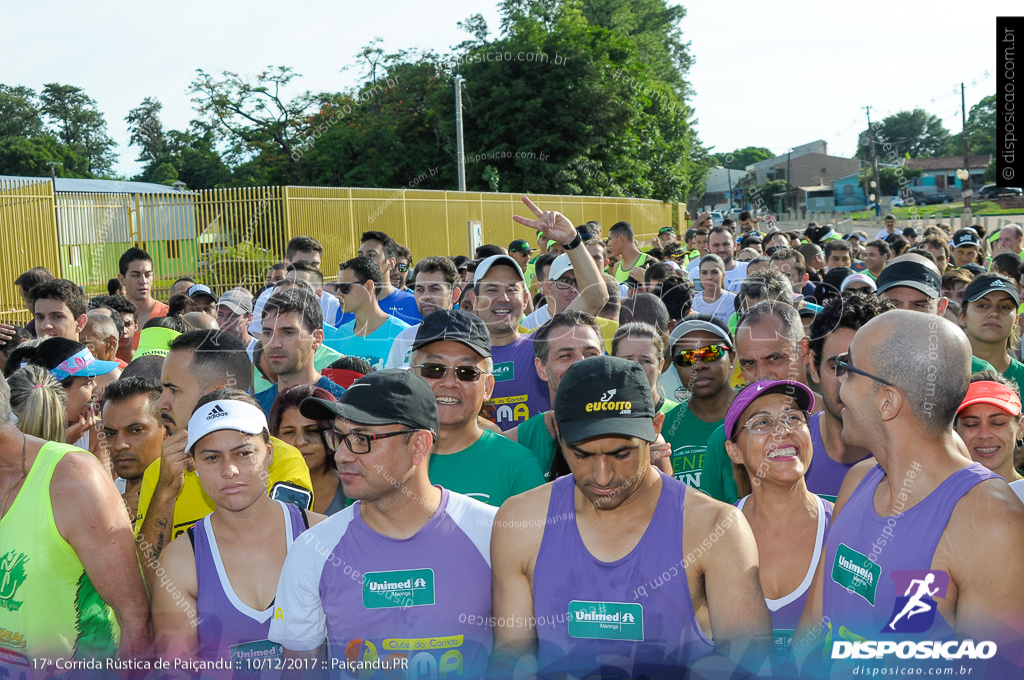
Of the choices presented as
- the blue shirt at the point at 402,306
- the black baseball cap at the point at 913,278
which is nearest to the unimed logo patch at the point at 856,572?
the black baseball cap at the point at 913,278

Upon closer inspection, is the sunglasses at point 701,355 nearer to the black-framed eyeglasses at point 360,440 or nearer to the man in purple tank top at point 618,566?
the man in purple tank top at point 618,566

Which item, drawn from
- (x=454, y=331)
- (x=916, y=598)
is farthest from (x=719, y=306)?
(x=916, y=598)

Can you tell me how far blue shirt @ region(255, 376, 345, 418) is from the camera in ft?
14.6

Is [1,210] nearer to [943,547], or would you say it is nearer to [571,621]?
[571,621]

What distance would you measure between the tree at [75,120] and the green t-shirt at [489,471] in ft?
239

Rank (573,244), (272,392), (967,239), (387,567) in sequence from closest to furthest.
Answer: (387,567) < (272,392) < (573,244) < (967,239)

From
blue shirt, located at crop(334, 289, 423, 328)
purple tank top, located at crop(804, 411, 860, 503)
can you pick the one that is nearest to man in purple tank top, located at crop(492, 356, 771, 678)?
purple tank top, located at crop(804, 411, 860, 503)

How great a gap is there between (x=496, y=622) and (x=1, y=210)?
39.4ft

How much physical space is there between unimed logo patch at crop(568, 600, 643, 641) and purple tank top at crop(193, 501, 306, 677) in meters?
1.06

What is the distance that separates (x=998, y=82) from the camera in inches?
232

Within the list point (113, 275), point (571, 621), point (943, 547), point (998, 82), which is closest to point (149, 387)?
point (571, 621)

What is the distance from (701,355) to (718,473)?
2.75 feet

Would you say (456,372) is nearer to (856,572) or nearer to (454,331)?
(454,331)

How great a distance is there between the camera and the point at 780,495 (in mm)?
3332
